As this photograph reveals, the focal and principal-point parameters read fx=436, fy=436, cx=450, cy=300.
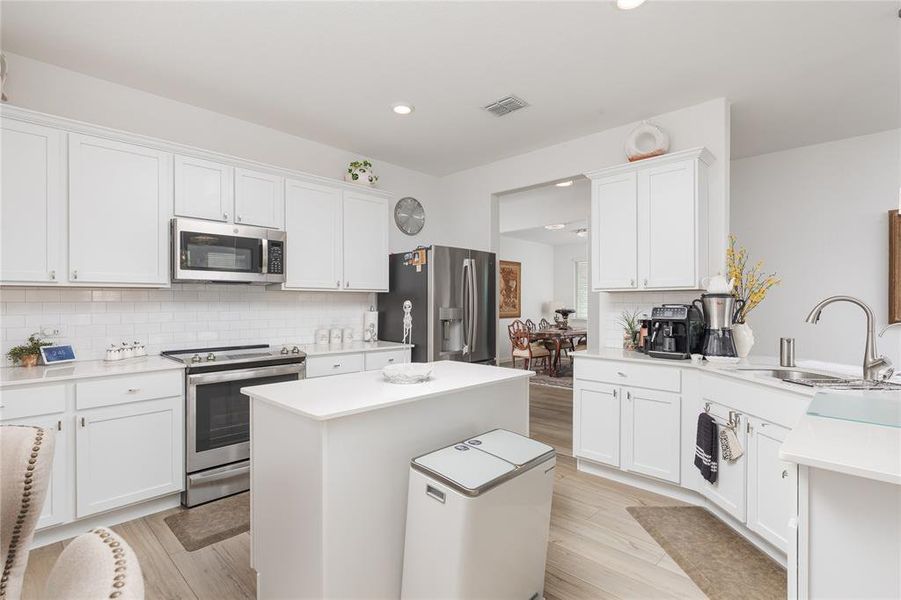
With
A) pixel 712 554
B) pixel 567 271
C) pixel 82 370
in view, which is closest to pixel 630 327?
pixel 712 554

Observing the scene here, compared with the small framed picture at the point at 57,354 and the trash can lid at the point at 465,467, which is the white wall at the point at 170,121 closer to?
the small framed picture at the point at 57,354

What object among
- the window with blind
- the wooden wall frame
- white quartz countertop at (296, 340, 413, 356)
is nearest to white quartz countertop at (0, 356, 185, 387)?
white quartz countertop at (296, 340, 413, 356)

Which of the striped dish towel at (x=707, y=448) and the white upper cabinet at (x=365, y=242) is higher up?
the white upper cabinet at (x=365, y=242)

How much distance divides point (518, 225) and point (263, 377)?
5934mm

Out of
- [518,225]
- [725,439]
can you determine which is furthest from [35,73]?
[518,225]

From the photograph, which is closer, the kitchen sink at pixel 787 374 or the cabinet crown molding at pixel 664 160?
the kitchen sink at pixel 787 374

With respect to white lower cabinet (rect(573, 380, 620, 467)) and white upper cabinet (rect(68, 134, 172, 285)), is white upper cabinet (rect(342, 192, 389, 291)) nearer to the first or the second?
white upper cabinet (rect(68, 134, 172, 285))

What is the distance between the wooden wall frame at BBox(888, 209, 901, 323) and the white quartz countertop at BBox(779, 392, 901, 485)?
11.3ft

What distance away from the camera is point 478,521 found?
151 cm

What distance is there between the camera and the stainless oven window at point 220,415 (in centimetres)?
279

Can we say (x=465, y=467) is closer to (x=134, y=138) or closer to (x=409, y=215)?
(x=134, y=138)

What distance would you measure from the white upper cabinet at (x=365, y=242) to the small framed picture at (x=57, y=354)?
77.1 inches

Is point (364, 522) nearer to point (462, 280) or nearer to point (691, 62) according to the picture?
point (462, 280)

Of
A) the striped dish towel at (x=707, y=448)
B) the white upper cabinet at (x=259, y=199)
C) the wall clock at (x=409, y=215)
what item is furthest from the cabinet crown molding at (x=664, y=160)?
the white upper cabinet at (x=259, y=199)
